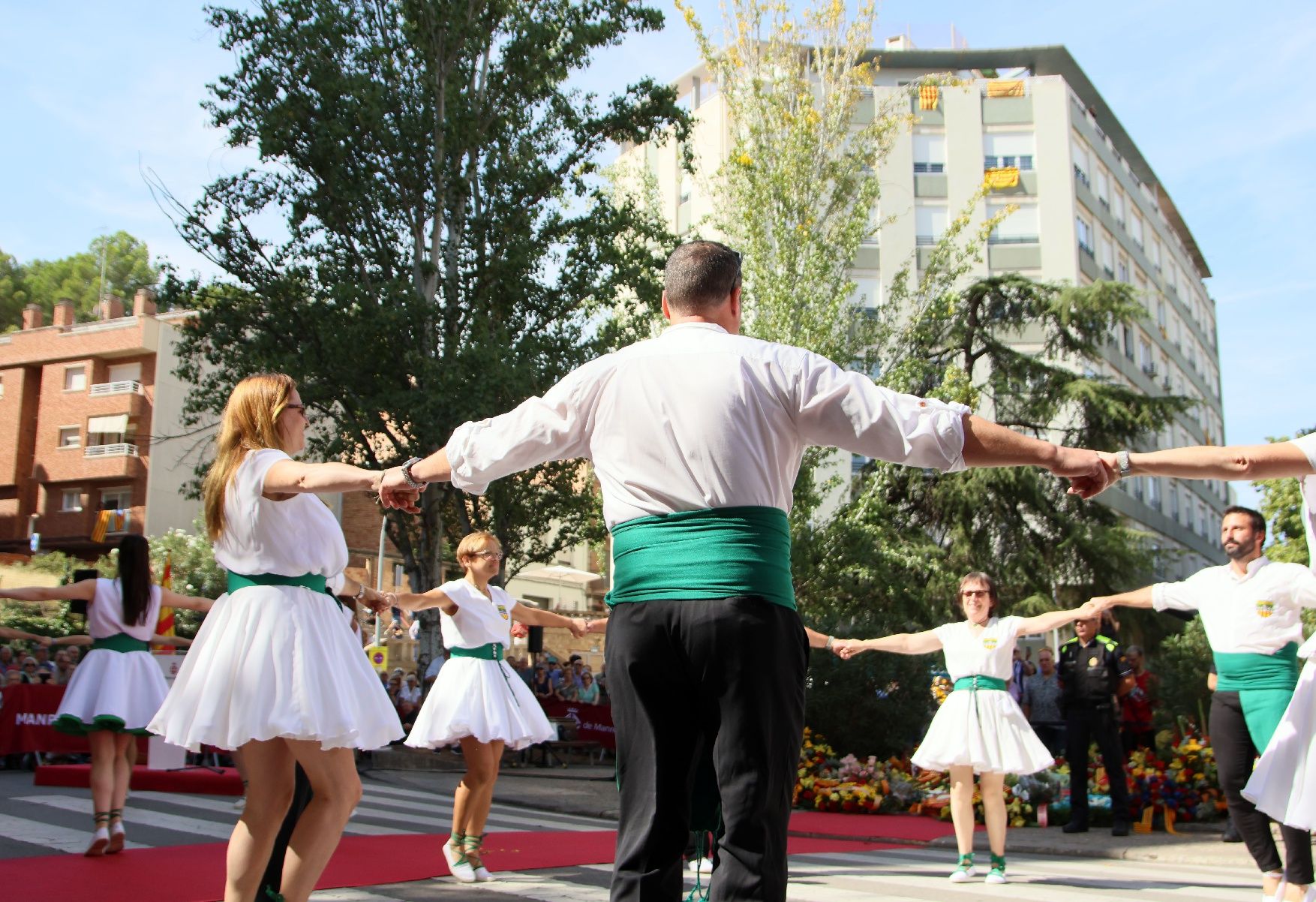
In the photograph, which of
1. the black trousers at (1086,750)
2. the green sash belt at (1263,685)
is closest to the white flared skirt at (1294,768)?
the green sash belt at (1263,685)

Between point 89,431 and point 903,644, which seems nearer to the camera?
point 903,644

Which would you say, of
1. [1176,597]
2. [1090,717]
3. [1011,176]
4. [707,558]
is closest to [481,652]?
[1176,597]

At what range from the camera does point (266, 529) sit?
14.9ft

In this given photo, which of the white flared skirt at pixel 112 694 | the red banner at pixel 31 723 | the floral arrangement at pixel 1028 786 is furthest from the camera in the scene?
the red banner at pixel 31 723

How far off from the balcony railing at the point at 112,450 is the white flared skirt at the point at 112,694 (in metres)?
48.6

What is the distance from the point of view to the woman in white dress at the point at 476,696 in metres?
7.28

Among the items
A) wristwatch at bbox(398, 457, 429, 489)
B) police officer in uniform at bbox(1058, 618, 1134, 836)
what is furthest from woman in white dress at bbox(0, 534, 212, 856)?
police officer in uniform at bbox(1058, 618, 1134, 836)

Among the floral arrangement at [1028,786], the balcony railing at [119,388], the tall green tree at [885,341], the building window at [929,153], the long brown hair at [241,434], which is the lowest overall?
the floral arrangement at [1028,786]

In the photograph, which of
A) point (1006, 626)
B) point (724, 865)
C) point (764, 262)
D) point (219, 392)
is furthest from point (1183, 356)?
point (724, 865)

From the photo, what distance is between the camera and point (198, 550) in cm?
4747

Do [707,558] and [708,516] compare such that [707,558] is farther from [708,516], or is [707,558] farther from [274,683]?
[274,683]

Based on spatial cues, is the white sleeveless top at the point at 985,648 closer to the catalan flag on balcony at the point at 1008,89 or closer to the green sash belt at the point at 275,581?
the green sash belt at the point at 275,581

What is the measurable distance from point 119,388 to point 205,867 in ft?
170

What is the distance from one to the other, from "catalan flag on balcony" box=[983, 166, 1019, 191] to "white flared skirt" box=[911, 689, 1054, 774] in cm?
4390
